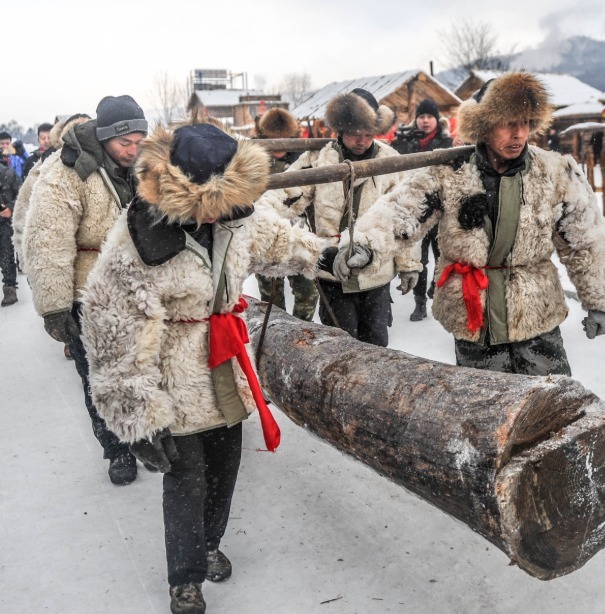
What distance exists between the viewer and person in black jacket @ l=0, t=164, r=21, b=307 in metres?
8.84

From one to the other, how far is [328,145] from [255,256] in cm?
203

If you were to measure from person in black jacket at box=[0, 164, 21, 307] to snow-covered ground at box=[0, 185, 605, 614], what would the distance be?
5065 mm

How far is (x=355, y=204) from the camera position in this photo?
14.7ft

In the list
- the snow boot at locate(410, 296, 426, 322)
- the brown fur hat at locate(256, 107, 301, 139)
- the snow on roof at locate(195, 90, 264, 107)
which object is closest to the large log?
the snow boot at locate(410, 296, 426, 322)

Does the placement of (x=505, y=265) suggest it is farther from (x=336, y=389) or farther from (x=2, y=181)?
(x=2, y=181)

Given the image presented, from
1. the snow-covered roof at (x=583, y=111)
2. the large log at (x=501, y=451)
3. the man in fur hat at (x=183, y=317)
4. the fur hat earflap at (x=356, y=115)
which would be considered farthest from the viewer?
the snow-covered roof at (x=583, y=111)

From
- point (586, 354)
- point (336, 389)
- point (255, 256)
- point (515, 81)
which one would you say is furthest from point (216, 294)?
point (586, 354)

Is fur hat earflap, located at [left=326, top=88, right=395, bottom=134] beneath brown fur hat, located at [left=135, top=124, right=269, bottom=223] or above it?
above

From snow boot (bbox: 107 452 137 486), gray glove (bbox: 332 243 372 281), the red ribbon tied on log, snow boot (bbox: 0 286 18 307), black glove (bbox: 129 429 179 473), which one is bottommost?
snow boot (bbox: 0 286 18 307)

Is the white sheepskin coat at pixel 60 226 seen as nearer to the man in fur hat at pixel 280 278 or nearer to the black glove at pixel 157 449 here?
the black glove at pixel 157 449

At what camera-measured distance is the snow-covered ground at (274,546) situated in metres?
2.64

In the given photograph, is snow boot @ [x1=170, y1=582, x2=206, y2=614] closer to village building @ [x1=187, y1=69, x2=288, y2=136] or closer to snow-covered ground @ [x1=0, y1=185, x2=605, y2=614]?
snow-covered ground @ [x1=0, y1=185, x2=605, y2=614]

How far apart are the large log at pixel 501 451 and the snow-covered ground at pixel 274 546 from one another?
47 cm

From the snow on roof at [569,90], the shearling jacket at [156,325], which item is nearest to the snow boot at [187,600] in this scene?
the shearling jacket at [156,325]
